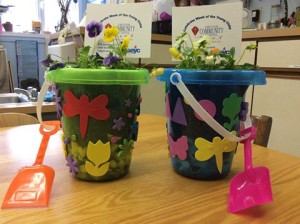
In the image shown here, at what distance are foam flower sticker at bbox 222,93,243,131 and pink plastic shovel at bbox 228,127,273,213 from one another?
0.03 meters

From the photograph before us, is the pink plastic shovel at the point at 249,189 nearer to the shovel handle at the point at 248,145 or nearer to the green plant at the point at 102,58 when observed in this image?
the shovel handle at the point at 248,145

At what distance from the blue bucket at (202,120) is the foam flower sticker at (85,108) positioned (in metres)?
0.11

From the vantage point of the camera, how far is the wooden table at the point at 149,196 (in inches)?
13.6

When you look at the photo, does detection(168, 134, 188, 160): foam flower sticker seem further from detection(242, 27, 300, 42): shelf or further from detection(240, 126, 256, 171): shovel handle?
detection(242, 27, 300, 42): shelf

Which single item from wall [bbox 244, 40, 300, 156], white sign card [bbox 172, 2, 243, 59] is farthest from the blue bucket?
wall [bbox 244, 40, 300, 156]

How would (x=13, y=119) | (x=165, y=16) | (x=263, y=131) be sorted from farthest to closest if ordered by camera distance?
(x=165, y=16), (x=13, y=119), (x=263, y=131)

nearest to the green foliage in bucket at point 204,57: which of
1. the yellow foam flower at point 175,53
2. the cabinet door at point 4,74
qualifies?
the yellow foam flower at point 175,53

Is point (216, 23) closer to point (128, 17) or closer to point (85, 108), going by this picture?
point (128, 17)

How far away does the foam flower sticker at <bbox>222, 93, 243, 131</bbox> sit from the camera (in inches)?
17.2

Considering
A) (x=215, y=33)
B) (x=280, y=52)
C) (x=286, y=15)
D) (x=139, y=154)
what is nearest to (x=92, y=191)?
(x=139, y=154)

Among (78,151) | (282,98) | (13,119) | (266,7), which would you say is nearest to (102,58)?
A: (78,151)

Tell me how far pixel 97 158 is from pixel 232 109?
214 mm

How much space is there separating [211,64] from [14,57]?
3.47 metres

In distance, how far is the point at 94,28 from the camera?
47 centimetres
